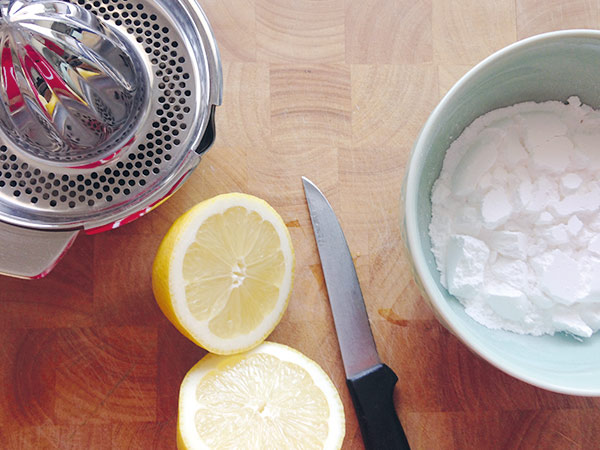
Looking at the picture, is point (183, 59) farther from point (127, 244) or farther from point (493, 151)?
point (493, 151)

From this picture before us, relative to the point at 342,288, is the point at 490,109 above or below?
above

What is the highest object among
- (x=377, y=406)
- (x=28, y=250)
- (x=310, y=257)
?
(x=28, y=250)

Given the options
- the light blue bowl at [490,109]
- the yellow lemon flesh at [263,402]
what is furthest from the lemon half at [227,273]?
the light blue bowl at [490,109]

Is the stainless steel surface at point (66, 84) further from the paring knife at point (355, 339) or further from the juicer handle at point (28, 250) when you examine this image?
the paring knife at point (355, 339)

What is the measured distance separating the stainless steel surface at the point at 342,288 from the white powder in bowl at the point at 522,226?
0.11 metres

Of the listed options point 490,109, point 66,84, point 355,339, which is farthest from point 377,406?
point 66,84

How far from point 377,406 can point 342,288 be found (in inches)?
5.4

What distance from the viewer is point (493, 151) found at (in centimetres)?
59

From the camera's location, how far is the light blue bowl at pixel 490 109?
519 mm

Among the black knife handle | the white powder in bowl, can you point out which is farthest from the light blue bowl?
the black knife handle

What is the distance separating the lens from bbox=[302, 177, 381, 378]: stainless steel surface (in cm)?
65

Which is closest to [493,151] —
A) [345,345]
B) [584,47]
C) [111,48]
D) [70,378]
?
[584,47]

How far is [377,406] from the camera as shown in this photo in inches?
25.3

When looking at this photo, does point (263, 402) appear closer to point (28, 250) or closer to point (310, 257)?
point (310, 257)
